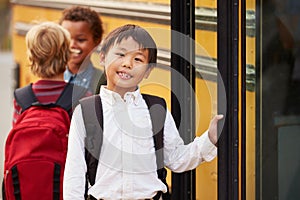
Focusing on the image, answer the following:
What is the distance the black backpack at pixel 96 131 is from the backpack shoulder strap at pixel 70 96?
0.46 m

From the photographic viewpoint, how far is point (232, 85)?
277 cm

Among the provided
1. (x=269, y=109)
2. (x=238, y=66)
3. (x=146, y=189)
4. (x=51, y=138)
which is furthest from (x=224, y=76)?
(x=51, y=138)

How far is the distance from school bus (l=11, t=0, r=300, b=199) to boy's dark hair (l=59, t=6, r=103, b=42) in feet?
2.10

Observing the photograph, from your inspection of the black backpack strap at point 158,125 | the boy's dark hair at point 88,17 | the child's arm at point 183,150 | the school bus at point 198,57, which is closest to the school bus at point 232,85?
the school bus at point 198,57

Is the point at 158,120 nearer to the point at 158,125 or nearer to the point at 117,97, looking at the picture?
the point at 158,125

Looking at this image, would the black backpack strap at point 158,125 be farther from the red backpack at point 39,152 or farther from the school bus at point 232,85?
the red backpack at point 39,152

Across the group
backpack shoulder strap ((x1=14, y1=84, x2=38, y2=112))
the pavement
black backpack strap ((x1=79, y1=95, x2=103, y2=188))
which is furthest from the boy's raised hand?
the pavement

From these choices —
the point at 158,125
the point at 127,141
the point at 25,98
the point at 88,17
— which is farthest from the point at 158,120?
the point at 88,17

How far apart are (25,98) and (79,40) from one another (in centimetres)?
57

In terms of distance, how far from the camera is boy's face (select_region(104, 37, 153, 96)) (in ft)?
8.75

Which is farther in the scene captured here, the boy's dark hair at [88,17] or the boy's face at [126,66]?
the boy's dark hair at [88,17]

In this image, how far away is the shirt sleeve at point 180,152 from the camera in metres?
2.69

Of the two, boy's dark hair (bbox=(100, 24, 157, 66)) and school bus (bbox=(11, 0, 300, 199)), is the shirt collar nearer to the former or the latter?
boy's dark hair (bbox=(100, 24, 157, 66))

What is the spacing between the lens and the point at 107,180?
2.63 meters
